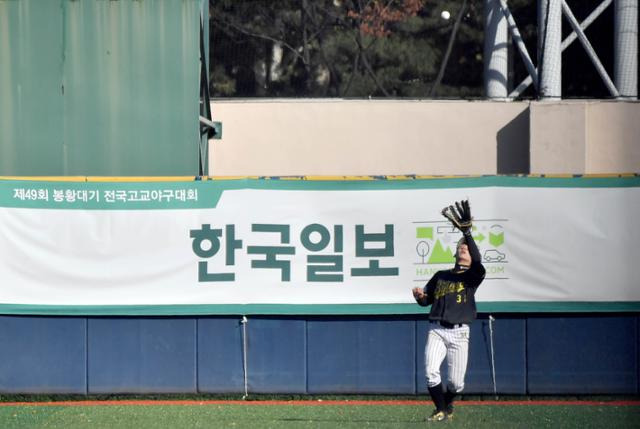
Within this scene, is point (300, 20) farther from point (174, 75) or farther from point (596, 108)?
point (174, 75)

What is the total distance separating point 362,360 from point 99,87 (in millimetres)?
4320

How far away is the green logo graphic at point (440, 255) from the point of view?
11531 millimetres

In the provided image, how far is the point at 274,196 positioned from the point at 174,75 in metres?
2.08

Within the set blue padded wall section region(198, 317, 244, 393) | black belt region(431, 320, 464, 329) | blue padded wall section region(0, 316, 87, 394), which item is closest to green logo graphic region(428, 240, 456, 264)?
black belt region(431, 320, 464, 329)

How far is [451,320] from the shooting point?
971cm

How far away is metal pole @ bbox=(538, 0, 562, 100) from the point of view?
1939cm

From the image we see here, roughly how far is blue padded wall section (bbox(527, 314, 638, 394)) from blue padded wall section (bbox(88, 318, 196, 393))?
12.0 feet

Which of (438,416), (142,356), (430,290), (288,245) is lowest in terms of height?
(438,416)

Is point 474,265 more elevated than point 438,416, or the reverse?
point 474,265

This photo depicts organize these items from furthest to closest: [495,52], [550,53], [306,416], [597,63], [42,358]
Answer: [495,52], [597,63], [550,53], [42,358], [306,416]

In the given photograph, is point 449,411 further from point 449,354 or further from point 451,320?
point 451,320

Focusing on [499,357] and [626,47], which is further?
[626,47]

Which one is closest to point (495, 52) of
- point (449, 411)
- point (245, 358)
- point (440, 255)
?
point (440, 255)

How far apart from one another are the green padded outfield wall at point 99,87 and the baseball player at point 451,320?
153 inches
